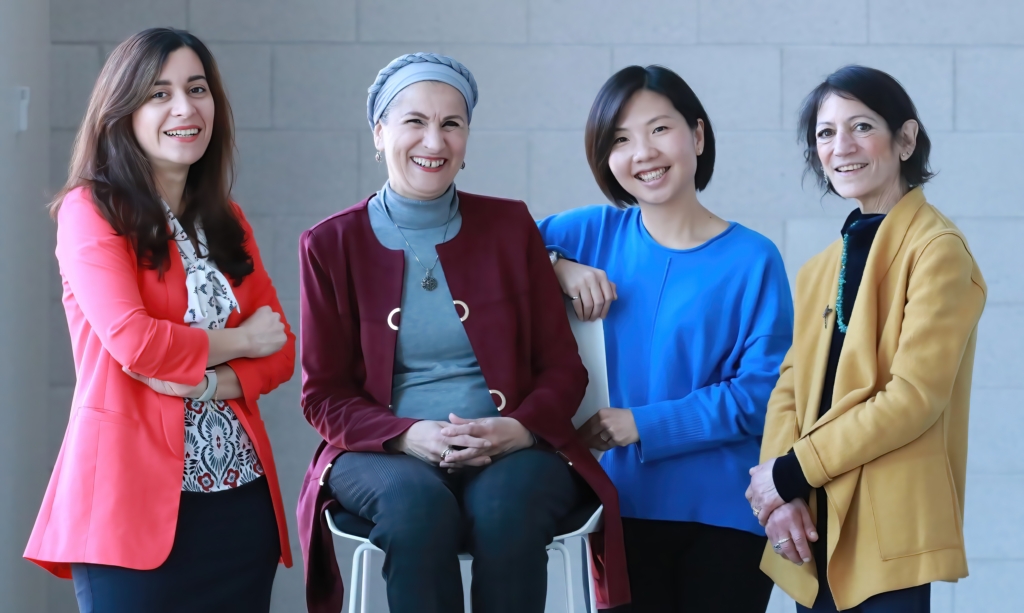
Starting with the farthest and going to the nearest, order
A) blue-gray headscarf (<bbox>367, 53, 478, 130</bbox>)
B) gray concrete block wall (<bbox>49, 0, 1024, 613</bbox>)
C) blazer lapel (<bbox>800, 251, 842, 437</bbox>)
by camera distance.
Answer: gray concrete block wall (<bbox>49, 0, 1024, 613</bbox>)
blue-gray headscarf (<bbox>367, 53, 478, 130</bbox>)
blazer lapel (<bbox>800, 251, 842, 437</bbox>)

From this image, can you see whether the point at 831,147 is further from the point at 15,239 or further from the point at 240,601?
the point at 15,239

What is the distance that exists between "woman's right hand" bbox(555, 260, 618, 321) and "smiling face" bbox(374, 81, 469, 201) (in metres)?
0.35

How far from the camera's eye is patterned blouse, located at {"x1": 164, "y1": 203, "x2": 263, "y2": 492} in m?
1.80

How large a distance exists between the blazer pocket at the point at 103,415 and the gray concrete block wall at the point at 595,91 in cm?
158

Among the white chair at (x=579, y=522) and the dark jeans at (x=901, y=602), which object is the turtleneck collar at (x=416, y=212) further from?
the dark jeans at (x=901, y=602)

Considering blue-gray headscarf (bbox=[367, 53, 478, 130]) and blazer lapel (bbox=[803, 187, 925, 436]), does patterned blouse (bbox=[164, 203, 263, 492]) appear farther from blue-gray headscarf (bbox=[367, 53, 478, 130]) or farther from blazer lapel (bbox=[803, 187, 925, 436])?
blazer lapel (bbox=[803, 187, 925, 436])

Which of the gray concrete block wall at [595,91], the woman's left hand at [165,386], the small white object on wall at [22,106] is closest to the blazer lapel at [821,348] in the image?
the woman's left hand at [165,386]

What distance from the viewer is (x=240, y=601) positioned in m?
1.88

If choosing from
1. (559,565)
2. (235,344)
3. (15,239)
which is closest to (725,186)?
(559,565)

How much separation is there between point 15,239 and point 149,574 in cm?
158

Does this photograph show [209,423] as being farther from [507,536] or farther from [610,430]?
[610,430]

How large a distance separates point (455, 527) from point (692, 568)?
A: 2.05ft

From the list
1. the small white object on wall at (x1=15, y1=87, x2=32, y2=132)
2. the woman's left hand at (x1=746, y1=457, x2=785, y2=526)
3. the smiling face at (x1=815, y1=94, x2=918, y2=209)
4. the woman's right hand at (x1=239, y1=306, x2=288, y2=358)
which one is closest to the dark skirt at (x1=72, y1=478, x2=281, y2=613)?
the woman's right hand at (x1=239, y1=306, x2=288, y2=358)

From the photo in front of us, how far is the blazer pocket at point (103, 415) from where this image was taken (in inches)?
67.4
